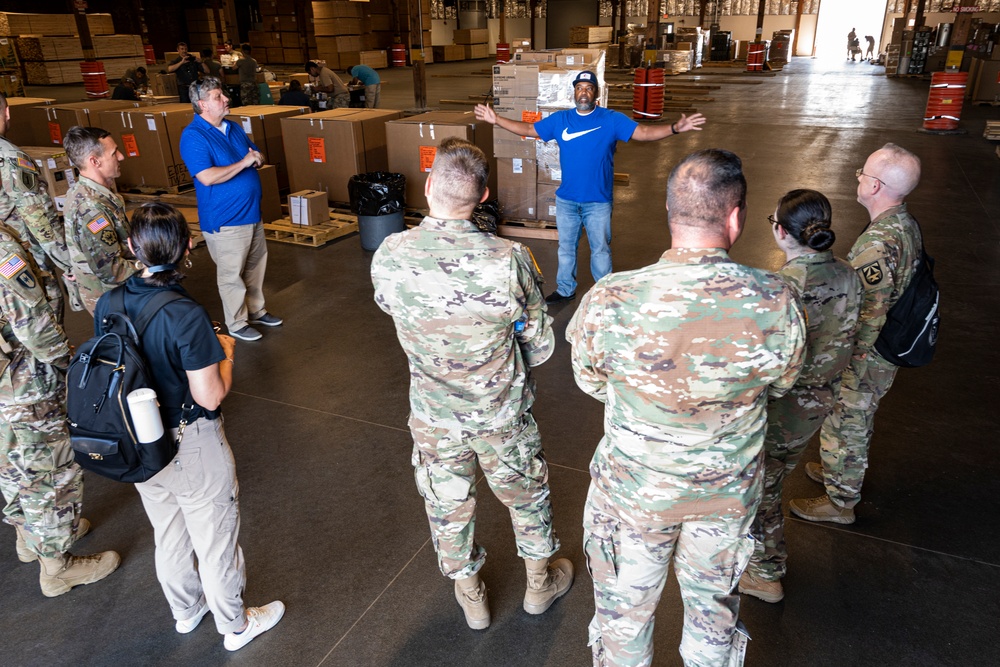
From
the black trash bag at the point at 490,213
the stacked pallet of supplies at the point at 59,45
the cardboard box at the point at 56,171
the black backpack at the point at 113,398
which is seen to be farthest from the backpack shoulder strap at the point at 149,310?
the stacked pallet of supplies at the point at 59,45

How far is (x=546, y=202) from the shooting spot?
26.5ft

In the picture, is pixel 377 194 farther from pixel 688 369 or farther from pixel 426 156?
pixel 688 369

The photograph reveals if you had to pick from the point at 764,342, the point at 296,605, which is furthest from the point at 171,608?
the point at 764,342

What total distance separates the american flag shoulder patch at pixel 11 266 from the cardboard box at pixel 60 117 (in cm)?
800

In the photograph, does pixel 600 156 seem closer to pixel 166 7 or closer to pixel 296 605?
pixel 296 605

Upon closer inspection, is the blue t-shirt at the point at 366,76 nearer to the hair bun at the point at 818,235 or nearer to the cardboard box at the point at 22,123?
the cardboard box at the point at 22,123

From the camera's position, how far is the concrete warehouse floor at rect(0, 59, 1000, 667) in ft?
9.40

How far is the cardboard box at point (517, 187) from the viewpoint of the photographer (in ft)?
26.0

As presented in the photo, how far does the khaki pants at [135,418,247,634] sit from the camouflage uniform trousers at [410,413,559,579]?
0.73 m

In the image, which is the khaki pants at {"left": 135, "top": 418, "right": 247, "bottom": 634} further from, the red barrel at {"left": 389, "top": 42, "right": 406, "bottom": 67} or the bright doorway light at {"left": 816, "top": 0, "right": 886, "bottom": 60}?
the bright doorway light at {"left": 816, "top": 0, "right": 886, "bottom": 60}

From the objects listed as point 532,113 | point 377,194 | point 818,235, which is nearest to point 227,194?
point 377,194

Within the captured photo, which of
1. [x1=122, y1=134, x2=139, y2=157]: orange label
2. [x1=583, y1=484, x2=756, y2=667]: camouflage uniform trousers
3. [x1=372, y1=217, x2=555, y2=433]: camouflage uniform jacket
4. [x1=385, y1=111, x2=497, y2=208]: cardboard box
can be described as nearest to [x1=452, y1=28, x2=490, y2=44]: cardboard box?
[x1=122, y1=134, x2=139, y2=157]: orange label

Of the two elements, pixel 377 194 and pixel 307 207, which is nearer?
pixel 377 194

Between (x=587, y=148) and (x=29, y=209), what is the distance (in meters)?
3.90
